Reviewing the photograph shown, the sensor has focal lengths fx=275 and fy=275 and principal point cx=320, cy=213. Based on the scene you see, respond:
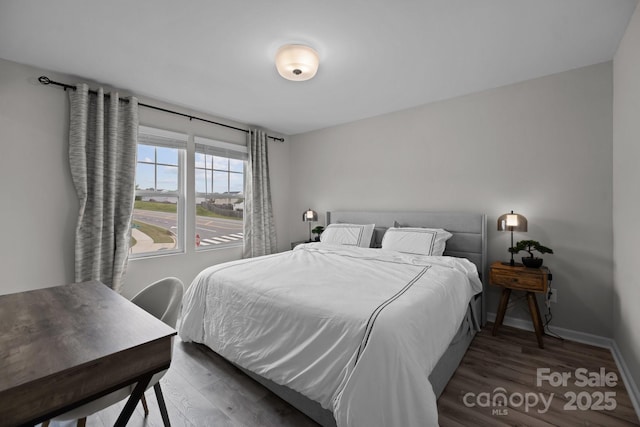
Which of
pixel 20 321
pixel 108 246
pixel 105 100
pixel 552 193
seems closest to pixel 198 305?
pixel 20 321

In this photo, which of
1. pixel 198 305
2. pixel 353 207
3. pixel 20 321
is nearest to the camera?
pixel 20 321

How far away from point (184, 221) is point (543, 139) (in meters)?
4.12

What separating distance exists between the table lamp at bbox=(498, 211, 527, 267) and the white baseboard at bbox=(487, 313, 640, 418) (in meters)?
0.66

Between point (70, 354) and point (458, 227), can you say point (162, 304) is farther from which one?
point (458, 227)

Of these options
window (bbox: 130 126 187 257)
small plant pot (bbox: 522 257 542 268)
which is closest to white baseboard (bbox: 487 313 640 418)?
small plant pot (bbox: 522 257 542 268)

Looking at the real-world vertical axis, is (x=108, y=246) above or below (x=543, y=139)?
below

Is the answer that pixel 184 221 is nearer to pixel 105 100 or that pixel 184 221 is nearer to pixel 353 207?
pixel 105 100

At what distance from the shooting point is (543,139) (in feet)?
8.77

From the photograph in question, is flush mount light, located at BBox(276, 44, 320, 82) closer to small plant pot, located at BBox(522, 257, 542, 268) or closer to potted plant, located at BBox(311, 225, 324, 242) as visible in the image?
potted plant, located at BBox(311, 225, 324, 242)

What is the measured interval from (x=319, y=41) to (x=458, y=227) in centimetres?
233

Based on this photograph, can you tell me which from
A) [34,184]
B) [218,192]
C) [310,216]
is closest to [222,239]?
[218,192]

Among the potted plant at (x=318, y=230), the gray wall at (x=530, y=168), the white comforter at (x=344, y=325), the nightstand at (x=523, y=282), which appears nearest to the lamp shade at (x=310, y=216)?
the potted plant at (x=318, y=230)

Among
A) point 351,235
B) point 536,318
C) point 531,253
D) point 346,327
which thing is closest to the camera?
point 346,327

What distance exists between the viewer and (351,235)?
3.53 meters
